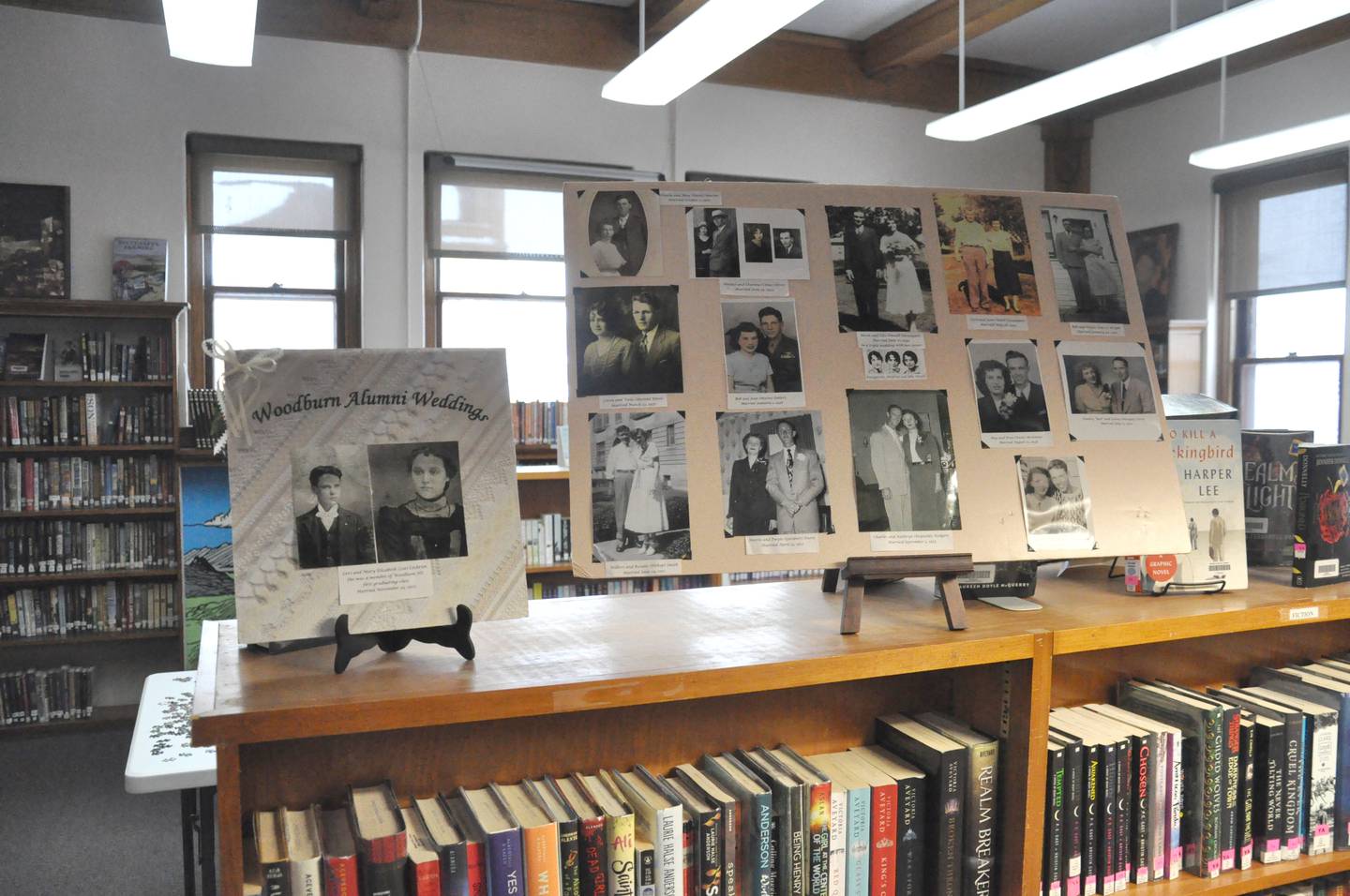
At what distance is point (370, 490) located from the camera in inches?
44.2

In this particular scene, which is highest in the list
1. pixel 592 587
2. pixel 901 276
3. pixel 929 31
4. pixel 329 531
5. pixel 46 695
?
pixel 929 31

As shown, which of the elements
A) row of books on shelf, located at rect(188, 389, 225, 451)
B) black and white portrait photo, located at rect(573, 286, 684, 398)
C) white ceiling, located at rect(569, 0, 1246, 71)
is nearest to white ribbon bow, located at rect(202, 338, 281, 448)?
black and white portrait photo, located at rect(573, 286, 684, 398)

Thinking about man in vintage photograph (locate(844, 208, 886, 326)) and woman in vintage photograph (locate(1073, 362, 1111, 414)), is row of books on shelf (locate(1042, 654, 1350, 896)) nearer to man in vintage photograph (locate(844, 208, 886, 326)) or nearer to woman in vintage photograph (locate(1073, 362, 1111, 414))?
woman in vintage photograph (locate(1073, 362, 1111, 414))

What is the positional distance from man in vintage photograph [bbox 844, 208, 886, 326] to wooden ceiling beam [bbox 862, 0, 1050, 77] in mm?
4035

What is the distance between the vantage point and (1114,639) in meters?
1.39

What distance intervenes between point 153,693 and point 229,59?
1951 mm

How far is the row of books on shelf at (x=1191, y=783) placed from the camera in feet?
4.70

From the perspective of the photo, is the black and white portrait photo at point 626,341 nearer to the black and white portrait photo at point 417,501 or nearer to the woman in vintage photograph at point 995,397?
the black and white portrait photo at point 417,501

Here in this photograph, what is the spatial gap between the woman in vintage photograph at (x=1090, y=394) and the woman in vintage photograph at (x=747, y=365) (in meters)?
0.50

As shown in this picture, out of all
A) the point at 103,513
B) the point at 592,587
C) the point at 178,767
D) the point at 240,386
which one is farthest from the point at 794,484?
the point at 103,513

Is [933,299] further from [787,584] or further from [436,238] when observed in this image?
[436,238]

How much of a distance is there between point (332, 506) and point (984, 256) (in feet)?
3.32

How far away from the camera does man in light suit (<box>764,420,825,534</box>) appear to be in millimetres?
1312

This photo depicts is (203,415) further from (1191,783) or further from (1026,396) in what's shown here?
(1191,783)
